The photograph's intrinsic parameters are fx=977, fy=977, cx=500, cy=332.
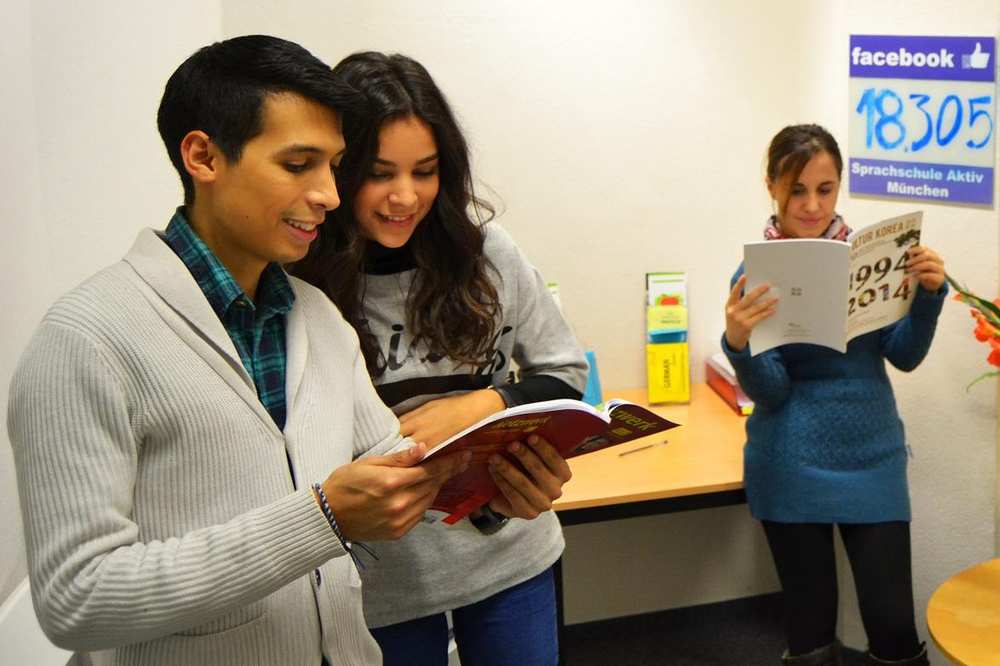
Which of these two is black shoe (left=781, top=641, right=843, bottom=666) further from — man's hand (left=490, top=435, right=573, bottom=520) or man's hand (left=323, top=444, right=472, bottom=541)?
man's hand (left=323, top=444, right=472, bottom=541)

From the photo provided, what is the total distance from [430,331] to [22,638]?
78 centimetres

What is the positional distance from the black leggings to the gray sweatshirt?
0.92 meters

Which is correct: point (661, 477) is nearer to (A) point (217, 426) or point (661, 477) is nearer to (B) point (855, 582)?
(B) point (855, 582)

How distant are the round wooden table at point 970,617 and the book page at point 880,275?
568 millimetres

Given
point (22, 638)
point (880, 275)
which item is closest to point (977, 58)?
point (880, 275)

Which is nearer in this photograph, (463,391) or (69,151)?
(463,391)

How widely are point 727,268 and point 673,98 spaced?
57 centimetres

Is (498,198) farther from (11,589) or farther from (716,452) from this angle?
(11,589)

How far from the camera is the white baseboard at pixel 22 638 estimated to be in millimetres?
1424

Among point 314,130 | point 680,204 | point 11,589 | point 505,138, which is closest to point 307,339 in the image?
point 314,130

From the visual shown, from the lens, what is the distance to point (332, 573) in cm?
121

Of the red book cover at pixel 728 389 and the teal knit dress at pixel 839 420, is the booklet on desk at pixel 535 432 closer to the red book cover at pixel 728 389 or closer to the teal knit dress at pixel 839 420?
the teal knit dress at pixel 839 420

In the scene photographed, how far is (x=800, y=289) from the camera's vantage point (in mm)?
2166

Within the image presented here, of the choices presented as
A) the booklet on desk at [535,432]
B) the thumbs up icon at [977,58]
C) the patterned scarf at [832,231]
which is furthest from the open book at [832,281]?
the booklet on desk at [535,432]
